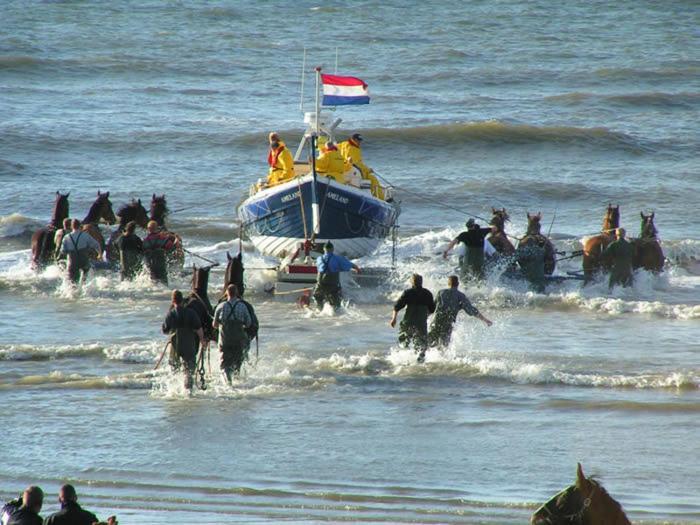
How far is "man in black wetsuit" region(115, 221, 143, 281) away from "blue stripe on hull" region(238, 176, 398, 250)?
2466mm

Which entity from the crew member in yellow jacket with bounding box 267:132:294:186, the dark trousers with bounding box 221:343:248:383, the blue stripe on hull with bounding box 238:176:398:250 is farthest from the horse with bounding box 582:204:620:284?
the dark trousers with bounding box 221:343:248:383

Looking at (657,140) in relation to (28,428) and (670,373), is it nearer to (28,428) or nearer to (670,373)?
(670,373)

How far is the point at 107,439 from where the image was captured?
1225 cm

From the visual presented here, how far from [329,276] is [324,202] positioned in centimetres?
278

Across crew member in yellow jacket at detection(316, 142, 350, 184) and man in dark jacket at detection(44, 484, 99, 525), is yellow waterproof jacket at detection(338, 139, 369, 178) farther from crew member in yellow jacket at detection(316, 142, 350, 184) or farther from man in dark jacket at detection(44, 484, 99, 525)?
man in dark jacket at detection(44, 484, 99, 525)

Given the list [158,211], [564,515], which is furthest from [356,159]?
[564,515]

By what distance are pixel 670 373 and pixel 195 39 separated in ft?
145

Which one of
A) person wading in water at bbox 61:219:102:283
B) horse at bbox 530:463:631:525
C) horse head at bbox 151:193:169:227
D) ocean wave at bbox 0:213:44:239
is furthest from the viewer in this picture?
ocean wave at bbox 0:213:44:239

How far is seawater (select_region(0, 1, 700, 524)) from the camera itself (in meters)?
11.1

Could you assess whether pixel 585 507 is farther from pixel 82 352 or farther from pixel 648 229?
pixel 648 229

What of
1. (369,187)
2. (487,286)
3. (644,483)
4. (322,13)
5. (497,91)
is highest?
(322,13)

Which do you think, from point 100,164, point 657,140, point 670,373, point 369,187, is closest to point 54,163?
point 100,164

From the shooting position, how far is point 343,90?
2194cm

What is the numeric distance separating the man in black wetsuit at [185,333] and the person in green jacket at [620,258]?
8511 millimetres
